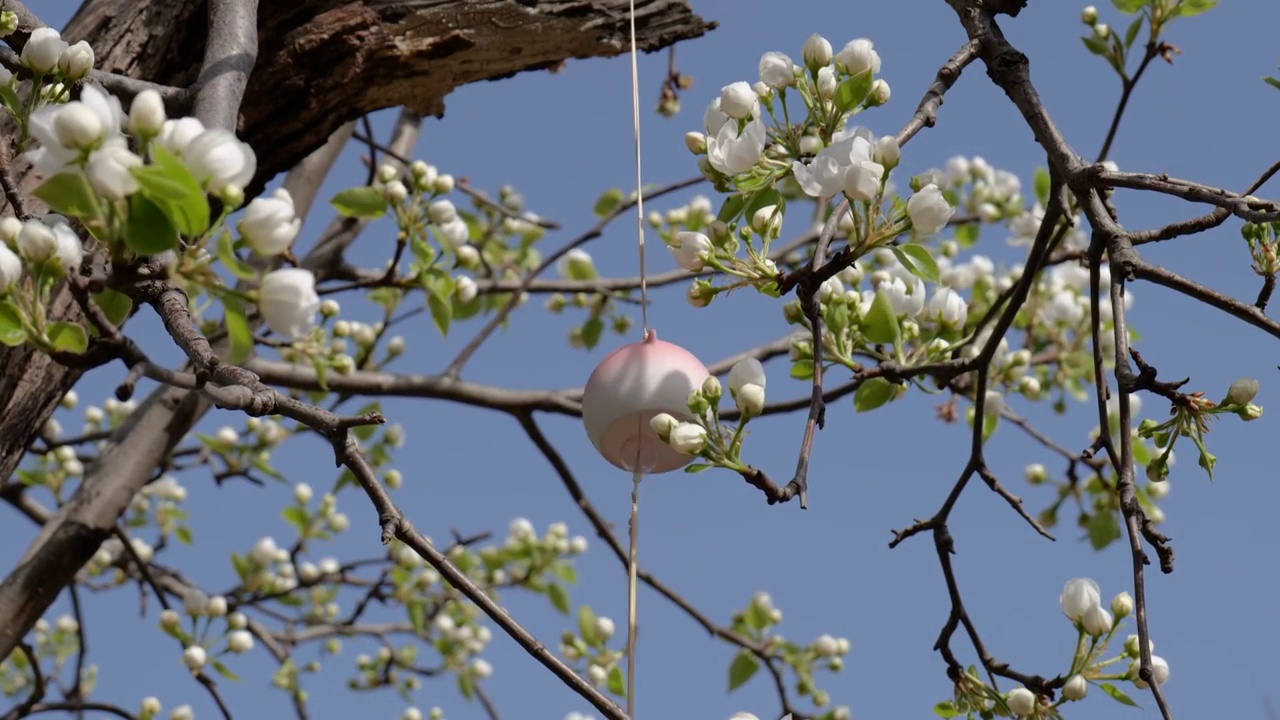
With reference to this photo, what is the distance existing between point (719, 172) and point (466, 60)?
2.95 feet

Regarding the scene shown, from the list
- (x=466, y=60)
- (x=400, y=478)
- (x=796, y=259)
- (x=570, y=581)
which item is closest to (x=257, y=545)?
(x=400, y=478)

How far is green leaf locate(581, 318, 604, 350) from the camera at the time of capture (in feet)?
10.8

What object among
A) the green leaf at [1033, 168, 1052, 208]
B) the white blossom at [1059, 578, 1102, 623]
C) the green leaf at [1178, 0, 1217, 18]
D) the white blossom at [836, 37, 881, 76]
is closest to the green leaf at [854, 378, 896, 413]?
the white blossom at [1059, 578, 1102, 623]

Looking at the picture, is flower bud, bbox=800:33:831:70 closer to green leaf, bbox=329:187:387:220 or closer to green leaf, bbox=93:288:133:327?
green leaf, bbox=93:288:133:327

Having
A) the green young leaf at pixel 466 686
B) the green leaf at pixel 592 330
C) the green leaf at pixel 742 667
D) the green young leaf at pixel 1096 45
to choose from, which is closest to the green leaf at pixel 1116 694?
the green young leaf at pixel 1096 45

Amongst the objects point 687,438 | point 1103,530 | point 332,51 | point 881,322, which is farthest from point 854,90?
point 1103,530

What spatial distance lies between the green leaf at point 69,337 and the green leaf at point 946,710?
3.29 feet

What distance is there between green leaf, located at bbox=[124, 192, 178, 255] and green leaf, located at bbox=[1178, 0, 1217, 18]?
4.79ft

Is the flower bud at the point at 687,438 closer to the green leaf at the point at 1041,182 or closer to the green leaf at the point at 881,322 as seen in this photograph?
the green leaf at the point at 881,322

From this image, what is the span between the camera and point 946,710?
1486 mm

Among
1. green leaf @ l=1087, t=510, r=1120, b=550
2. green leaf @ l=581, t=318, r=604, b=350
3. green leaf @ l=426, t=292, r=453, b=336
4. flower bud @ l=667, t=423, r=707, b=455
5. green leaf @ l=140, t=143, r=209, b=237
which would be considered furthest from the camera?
green leaf @ l=581, t=318, r=604, b=350

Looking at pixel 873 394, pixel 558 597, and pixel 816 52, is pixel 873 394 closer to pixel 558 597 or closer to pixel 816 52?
pixel 816 52

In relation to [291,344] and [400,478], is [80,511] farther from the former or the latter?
[400,478]

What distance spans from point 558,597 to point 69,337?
2.54 meters
